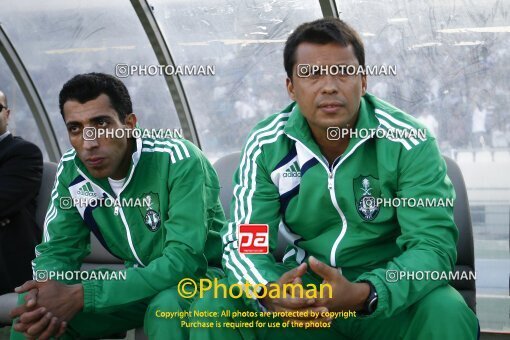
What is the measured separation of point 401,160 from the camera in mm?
2555

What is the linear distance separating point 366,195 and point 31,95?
4.07m

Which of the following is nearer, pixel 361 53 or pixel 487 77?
pixel 361 53

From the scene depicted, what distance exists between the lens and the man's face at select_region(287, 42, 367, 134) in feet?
8.59

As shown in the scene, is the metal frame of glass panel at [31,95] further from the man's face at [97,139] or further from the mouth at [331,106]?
the mouth at [331,106]

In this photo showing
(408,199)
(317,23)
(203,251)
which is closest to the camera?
(408,199)

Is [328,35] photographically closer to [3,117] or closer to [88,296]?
[88,296]

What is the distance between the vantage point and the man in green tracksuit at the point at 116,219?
279cm

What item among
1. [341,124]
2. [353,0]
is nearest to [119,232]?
[341,124]

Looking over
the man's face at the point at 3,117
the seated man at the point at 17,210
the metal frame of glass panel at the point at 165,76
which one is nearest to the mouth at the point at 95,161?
the seated man at the point at 17,210

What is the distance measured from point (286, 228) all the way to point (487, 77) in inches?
87.3

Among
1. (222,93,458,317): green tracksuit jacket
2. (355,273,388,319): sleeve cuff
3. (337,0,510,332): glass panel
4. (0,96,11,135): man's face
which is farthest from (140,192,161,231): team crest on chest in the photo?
(337,0,510,332): glass panel

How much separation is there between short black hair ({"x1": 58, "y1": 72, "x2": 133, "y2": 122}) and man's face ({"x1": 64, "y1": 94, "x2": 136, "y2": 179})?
0.02 metres

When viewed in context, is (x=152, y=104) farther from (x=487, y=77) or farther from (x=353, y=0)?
(x=487, y=77)

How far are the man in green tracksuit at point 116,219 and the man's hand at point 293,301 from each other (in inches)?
16.7
